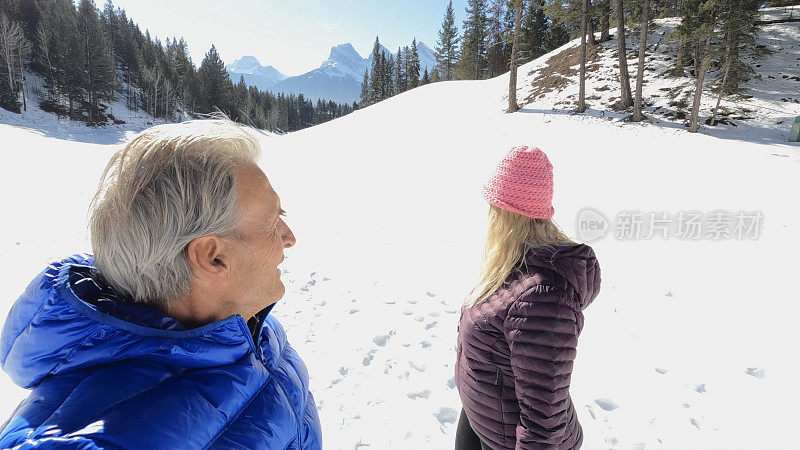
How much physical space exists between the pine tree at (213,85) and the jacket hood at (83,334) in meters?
60.2

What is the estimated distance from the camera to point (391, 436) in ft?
10.3

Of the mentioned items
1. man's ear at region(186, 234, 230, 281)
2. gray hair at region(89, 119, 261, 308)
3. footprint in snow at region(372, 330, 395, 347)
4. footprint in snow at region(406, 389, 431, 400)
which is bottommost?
footprint in snow at region(406, 389, 431, 400)

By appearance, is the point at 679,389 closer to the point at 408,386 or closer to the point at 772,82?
the point at 408,386

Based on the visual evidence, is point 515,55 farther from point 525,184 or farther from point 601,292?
point 525,184

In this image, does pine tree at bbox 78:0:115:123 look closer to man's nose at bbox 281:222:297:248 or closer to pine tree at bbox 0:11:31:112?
pine tree at bbox 0:11:31:112

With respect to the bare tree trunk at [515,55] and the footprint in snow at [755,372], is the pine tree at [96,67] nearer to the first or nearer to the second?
the bare tree trunk at [515,55]

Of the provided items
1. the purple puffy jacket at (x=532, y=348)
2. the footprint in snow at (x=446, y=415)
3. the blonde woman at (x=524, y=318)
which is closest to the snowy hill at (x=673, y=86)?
the footprint in snow at (x=446, y=415)

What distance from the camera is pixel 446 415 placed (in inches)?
132

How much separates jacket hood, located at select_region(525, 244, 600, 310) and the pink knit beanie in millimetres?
257

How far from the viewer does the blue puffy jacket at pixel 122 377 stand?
0.77 m

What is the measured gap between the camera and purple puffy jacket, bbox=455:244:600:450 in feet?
4.93

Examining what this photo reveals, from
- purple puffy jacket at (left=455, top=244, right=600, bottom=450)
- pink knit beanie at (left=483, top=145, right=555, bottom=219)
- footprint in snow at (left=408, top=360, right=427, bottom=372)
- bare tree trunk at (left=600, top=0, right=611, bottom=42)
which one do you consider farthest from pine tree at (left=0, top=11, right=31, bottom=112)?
bare tree trunk at (left=600, top=0, right=611, bottom=42)

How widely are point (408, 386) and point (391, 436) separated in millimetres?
611

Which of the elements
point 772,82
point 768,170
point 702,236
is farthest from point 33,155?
point 772,82
